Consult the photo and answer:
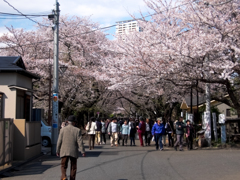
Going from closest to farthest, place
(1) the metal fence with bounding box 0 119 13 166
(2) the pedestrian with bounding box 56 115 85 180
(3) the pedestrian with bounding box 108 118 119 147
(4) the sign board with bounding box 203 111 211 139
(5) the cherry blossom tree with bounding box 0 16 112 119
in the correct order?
1. (2) the pedestrian with bounding box 56 115 85 180
2. (1) the metal fence with bounding box 0 119 13 166
3. (4) the sign board with bounding box 203 111 211 139
4. (3) the pedestrian with bounding box 108 118 119 147
5. (5) the cherry blossom tree with bounding box 0 16 112 119

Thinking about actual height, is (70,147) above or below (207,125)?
below

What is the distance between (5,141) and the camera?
1016 centimetres

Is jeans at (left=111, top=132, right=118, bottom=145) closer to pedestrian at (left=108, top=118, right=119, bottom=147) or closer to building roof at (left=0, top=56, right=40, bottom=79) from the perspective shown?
pedestrian at (left=108, top=118, right=119, bottom=147)

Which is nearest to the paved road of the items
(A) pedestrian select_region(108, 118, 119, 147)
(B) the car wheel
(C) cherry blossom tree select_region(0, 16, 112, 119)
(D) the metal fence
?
(D) the metal fence

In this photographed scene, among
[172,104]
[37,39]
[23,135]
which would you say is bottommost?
[23,135]

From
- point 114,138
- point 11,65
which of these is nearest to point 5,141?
point 11,65

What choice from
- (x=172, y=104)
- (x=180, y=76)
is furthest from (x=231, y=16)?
(x=172, y=104)

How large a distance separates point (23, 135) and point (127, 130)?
8.48 meters

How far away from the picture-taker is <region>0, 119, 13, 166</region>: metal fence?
9.78 m

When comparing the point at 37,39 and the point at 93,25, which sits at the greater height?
the point at 93,25

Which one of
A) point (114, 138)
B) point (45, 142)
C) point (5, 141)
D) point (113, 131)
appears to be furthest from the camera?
point (45, 142)

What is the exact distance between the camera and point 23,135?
12.1 m

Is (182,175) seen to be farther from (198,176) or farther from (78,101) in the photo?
(78,101)

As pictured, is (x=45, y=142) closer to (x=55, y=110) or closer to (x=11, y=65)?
(x=55, y=110)
